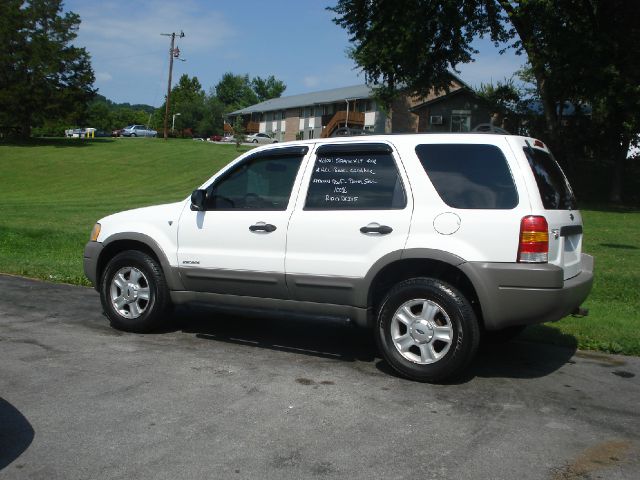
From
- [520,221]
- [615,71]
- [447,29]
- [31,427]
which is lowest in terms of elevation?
[31,427]

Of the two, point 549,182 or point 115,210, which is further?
point 115,210

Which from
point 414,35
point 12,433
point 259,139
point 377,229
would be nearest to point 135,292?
point 377,229

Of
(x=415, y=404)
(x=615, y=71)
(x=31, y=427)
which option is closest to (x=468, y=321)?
(x=415, y=404)

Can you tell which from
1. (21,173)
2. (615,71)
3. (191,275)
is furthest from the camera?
(21,173)

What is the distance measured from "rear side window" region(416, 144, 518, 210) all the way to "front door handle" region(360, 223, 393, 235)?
20.0 inches

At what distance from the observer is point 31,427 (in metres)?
4.32

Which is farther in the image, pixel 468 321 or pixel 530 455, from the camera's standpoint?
pixel 468 321

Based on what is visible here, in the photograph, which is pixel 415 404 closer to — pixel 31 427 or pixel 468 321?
pixel 468 321

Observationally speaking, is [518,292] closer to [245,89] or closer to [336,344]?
[336,344]

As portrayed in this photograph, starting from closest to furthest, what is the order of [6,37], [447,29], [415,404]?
[415,404], [447,29], [6,37]

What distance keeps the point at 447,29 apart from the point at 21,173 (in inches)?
1055

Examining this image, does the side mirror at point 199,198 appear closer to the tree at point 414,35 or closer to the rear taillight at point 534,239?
the rear taillight at point 534,239

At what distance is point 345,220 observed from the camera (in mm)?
5859

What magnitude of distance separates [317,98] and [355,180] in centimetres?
7428
